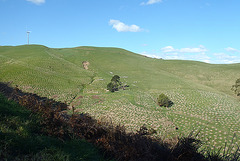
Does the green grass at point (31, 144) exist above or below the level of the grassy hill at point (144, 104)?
above

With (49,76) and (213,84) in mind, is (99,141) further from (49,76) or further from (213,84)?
(213,84)

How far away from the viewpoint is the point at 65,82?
38.8m

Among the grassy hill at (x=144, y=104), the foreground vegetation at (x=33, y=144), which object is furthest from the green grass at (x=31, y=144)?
the grassy hill at (x=144, y=104)

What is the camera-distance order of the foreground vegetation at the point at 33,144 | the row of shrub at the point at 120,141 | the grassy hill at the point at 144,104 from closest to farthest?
the foreground vegetation at the point at 33,144
the row of shrub at the point at 120,141
the grassy hill at the point at 144,104

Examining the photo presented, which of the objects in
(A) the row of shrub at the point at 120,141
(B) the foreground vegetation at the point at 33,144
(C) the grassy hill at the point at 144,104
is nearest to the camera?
(B) the foreground vegetation at the point at 33,144

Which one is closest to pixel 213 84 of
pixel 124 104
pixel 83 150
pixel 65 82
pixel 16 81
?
pixel 124 104

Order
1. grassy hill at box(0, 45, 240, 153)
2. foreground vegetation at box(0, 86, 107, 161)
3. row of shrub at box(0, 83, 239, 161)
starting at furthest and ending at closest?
grassy hill at box(0, 45, 240, 153) < row of shrub at box(0, 83, 239, 161) < foreground vegetation at box(0, 86, 107, 161)

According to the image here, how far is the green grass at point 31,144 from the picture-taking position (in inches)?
162

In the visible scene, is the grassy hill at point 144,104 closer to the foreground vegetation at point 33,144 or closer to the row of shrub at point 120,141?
the row of shrub at point 120,141

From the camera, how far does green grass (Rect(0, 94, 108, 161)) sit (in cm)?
411

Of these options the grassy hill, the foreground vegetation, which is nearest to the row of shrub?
the foreground vegetation

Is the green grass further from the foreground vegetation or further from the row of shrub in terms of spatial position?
the row of shrub

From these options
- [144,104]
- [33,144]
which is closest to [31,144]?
[33,144]

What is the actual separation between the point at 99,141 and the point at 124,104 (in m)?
20.1
